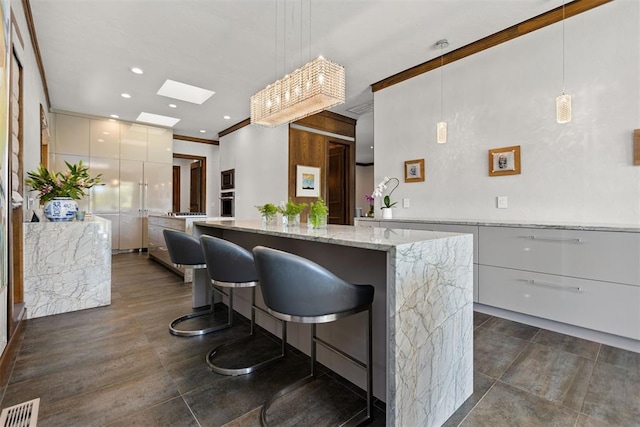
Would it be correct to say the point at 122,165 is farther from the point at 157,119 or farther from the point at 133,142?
the point at 157,119

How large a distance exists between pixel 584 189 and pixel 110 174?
24.5ft

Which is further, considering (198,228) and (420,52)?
(420,52)

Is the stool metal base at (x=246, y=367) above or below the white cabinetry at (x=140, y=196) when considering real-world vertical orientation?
below

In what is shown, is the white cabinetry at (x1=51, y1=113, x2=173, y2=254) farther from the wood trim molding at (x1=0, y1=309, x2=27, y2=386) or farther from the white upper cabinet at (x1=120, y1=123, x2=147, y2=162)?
the wood trim molding at (x1=0, y1=309, x2=27, y2=386)

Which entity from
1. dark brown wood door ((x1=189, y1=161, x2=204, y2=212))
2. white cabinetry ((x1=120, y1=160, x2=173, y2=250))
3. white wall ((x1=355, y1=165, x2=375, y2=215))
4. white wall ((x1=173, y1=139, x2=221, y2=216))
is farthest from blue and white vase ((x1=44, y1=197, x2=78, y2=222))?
white wall ((x1=355, y1=165, x2=375, y2=215))

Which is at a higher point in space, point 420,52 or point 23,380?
point 420,52

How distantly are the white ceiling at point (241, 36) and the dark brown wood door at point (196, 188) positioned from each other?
368 centimetres

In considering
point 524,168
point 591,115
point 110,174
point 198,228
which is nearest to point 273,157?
point 198,228

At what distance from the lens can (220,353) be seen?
2.04 m

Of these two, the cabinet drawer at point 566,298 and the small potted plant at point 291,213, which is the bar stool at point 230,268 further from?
the cabinet drawer at point 566,298

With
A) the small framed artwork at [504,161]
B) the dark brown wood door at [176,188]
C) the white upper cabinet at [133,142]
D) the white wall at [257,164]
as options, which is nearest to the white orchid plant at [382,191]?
the small framed artwork at [504,161]

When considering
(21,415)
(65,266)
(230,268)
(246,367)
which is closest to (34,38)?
(65,266)

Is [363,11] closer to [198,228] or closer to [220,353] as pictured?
[198,228]

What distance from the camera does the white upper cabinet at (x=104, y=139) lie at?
19.5 feet
